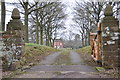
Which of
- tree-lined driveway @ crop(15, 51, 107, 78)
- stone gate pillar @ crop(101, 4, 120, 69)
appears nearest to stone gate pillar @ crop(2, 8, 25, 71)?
tree-lined driveway @ crop(15, 51, 107, 78)

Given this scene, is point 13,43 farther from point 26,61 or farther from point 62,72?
point 62,72

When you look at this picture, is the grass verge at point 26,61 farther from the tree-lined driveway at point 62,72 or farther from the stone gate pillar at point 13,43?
the tree-lined driveway at point 62,72

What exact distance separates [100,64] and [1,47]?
3968 mm

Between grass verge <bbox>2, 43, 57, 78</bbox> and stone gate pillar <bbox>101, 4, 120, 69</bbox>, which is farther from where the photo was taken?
stone gate pillar <bbox>101, 4, 120, 69</bbox>

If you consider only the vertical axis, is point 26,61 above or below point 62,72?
above

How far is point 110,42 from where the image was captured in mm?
6125

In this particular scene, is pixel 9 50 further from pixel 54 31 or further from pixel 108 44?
pixel 54 31

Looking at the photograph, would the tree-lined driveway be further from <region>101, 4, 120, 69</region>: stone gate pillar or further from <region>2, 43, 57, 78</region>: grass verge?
<region>101, 4, 120, 69</region>: stone gate pillar

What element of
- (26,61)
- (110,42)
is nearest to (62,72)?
(110,42)

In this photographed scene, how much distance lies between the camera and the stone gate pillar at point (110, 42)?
6066 mm

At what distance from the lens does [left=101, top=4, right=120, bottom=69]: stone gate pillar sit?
19.9 ft

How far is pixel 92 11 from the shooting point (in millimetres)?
20000

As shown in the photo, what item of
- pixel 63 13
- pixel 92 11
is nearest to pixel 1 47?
pixel 92 11

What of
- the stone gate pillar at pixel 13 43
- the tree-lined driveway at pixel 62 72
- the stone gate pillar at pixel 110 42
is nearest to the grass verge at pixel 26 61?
the stone gate pillar at pixel 13 43
